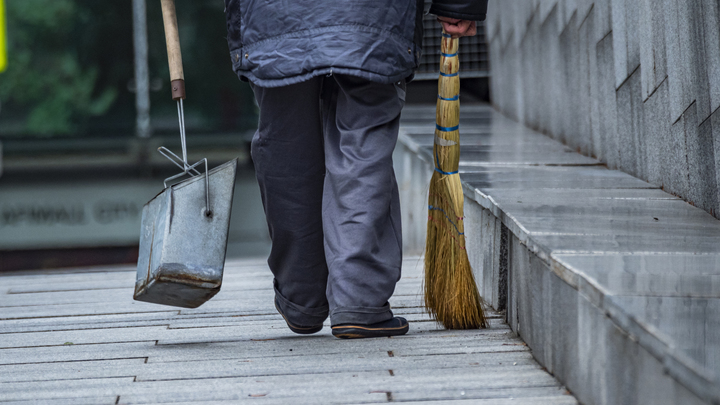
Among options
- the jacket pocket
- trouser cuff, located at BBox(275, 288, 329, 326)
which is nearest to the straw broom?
trouser cuff, located at BBox(275, 288, 329, 326)

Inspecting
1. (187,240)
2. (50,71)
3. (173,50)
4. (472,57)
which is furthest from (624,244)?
(50,71)

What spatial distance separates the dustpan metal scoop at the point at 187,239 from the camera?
1.84 m

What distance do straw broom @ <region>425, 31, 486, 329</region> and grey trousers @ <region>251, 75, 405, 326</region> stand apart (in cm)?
15

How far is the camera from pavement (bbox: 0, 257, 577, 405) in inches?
Result: 57.7

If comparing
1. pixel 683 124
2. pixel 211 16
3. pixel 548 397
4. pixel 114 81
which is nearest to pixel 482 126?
pixel 683 124

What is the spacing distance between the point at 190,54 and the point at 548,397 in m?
7.15

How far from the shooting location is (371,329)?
5.99ft

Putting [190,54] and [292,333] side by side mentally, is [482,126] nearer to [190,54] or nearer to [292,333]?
[292,333]

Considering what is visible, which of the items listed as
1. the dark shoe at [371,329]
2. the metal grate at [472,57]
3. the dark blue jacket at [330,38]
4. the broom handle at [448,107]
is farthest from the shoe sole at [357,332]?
the metal grate at [472,57]

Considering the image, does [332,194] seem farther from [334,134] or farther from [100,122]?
[100,122]

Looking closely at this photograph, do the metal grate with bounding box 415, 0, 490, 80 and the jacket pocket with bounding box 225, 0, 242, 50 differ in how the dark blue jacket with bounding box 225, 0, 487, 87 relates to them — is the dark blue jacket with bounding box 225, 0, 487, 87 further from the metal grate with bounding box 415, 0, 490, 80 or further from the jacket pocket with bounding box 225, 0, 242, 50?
the metal grate with bounding box 415, 0, 490, 80

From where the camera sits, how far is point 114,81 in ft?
26.9

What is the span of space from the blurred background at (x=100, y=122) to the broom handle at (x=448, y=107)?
6340 millimetres

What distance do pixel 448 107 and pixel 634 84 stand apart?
3.27 ft
